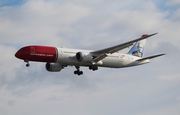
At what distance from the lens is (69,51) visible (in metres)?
81.1

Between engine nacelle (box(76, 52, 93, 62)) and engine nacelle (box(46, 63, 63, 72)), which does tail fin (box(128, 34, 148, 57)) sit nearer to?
engine nacelle (box(76, 52, 93, 62))

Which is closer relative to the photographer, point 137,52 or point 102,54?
point 102,54

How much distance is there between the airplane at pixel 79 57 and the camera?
3095 inches

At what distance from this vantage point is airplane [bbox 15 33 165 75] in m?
78.6

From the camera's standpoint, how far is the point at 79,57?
3169 inches

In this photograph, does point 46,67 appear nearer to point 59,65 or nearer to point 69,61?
point 59,65

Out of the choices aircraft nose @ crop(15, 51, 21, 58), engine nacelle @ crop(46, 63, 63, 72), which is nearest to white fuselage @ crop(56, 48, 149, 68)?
engine nacelle @ crop(46, 63, 63, 72)

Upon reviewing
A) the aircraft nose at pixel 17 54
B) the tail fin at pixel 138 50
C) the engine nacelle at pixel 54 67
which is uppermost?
the tail fin at pixel 138 50

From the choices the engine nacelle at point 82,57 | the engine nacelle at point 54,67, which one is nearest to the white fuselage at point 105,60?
the engine nacelle at point 82,57

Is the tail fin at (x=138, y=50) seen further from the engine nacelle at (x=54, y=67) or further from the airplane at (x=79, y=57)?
the engine nacelle at (x=54, y=67)

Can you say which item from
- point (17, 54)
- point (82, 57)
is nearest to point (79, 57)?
point (82, 57)

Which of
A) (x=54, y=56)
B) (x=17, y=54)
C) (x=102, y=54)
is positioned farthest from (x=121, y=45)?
(x=17, y=54)

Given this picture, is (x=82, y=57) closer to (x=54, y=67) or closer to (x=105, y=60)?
(x=105, y=60)

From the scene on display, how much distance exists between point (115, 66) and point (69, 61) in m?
9.30
